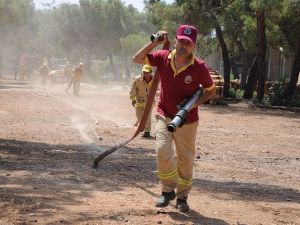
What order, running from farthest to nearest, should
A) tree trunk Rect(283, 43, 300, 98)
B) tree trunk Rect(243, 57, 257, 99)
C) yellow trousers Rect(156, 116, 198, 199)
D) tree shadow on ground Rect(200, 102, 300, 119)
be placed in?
tree trunk Rect(243, 57, 257, 99) < tree trunk Rect(283, 43, 300, 98) < tree shadow on ground Rect(200, 102, 300, 119) < yellow trousers Rect(156, 116, 198, 199)

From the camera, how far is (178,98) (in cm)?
552

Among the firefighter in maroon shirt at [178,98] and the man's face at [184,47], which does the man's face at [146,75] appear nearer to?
the firefighter in maroon shirt at [178,98]

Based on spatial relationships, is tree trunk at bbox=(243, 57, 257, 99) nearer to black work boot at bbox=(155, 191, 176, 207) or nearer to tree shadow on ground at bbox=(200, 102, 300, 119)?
tree shadow on ground at bbox=(200, 102, 300, 119)

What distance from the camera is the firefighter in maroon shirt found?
5.45m

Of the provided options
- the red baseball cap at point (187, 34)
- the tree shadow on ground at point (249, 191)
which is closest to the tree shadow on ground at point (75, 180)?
the tree shadow on ground at point (249, 191)

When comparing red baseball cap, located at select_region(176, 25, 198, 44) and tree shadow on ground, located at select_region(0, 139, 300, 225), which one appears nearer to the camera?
red baseball cap, located at select_region(176, 25, 198, 44)

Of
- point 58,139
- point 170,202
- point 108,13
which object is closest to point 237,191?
point 170,202

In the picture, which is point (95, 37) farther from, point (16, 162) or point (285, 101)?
point (16, 162)

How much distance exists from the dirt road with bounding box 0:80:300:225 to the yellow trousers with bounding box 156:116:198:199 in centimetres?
28

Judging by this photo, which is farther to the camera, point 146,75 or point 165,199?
point 146,75

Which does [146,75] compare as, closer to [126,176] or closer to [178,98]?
[126,176]

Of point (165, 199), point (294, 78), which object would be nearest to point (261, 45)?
point (294, 78)

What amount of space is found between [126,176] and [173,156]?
6.63 feet

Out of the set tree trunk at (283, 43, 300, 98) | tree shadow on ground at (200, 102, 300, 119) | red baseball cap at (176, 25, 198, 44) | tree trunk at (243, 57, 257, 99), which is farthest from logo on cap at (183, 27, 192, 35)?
tree trunk at (243, 57, 257, 99)
